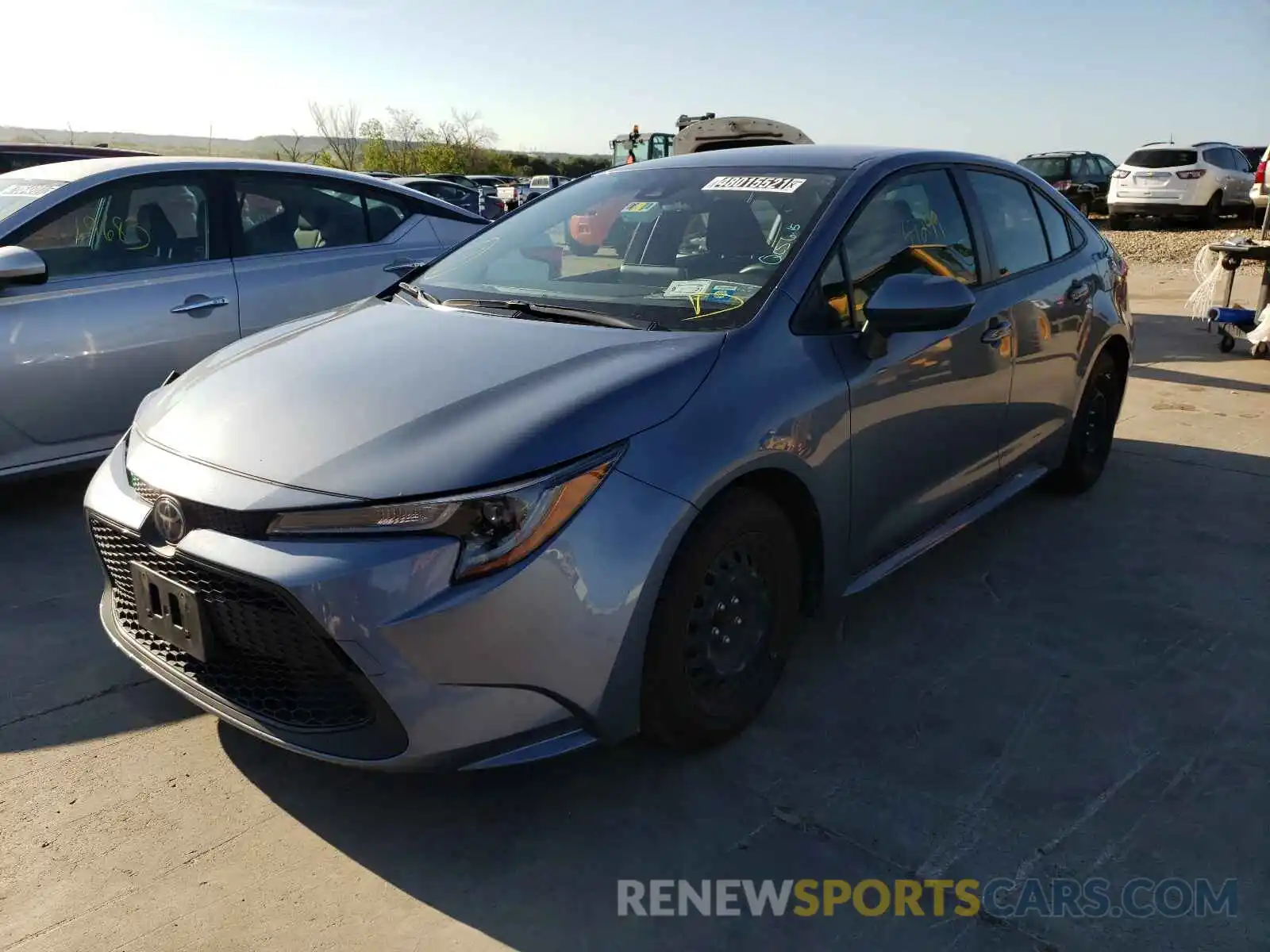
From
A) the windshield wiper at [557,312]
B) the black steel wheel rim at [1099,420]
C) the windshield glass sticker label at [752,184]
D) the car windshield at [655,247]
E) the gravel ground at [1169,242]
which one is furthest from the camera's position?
the gravel ground at [1169,242]

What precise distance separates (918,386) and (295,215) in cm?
349

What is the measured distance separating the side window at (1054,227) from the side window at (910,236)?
80cm

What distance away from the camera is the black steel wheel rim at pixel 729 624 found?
2.54m

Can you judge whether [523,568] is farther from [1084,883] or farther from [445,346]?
[1084,883]

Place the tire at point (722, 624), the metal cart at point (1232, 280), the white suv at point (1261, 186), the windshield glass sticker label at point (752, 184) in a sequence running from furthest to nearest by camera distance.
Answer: the white suv at point (1261, 186) < the metal cart at point (1232, 280) < the windshield glass sticker label at point (752, 184) < the tire at point (722, 624)

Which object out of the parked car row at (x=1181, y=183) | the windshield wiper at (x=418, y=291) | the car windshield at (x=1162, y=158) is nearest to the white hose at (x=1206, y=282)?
the windshield wiper at (x=418, y=291)

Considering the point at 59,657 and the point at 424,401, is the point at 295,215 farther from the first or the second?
the point at 424,401

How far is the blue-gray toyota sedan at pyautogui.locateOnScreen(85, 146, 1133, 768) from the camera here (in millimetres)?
2125

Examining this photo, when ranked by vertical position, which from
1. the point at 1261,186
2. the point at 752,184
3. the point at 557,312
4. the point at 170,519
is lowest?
the point at 170,519

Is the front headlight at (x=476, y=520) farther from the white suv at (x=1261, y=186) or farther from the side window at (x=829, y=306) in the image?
the white suv at (x=1261, y=186)

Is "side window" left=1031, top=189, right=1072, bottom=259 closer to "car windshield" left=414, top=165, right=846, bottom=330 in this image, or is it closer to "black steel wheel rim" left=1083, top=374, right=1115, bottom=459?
"black steel wheel rim" left=1083, top=374, right=1115, bottom=459

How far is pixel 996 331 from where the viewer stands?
364cm

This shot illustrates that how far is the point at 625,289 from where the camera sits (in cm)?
307

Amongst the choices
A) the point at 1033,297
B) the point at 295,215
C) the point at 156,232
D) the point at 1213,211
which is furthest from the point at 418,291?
the point at 1213,211
